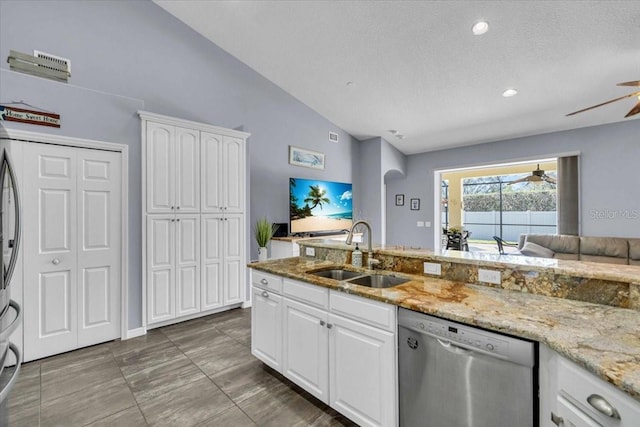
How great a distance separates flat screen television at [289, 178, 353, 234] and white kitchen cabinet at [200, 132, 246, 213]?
118 cm

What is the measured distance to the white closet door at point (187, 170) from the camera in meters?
3.50

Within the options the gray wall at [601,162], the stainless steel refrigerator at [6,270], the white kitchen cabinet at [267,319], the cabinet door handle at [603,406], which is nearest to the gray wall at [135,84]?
the white kitchen cabinet at [267,319]

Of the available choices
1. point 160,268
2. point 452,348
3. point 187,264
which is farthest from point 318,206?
point 452,348

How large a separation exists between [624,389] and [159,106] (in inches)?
169

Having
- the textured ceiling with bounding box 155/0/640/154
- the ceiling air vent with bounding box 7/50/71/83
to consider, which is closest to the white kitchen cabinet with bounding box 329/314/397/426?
the textured ceiling with bounding box 155/0/640/154

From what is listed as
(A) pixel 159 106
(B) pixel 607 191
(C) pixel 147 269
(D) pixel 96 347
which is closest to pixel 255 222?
(C) pixel 147 269

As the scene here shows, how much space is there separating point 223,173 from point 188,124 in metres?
0.71

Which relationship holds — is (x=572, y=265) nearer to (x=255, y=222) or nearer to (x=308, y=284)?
(x=308, y=284)

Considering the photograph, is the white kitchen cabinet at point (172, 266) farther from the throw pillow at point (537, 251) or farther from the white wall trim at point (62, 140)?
the throw pillow at point (537, 251)

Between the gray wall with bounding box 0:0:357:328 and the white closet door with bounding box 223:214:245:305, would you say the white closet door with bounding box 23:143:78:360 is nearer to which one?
the gray wall with bounding box 0:0:357:328

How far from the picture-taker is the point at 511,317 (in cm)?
125

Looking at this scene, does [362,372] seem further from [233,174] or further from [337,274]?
[233,174]

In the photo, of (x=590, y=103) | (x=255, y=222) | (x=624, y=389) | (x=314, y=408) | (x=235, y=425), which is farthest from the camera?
(x=255, y=222)

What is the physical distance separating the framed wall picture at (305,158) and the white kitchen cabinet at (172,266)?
2.13m
